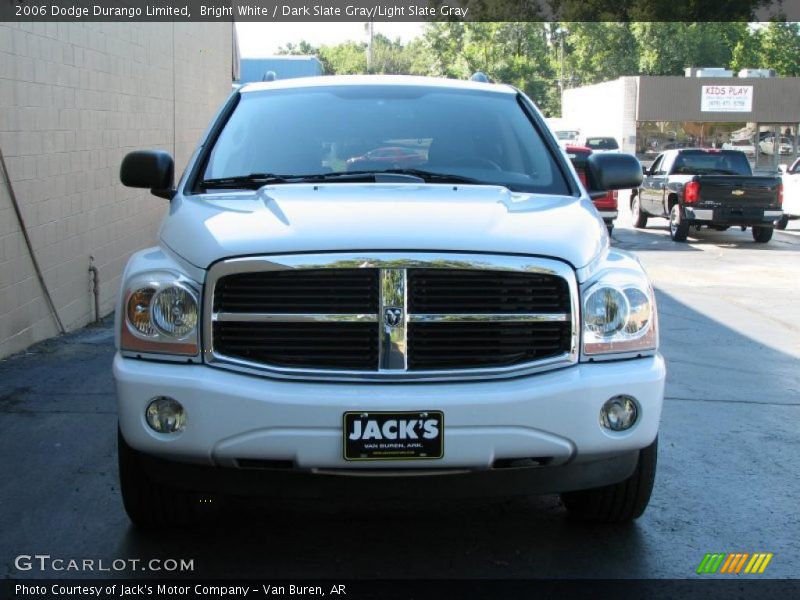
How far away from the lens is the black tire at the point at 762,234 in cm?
2041

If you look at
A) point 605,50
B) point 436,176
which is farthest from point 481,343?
point 605,50

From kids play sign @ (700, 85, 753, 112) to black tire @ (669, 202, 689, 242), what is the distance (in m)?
34.7

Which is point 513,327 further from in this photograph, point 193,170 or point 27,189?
point 27,189

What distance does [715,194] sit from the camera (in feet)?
64.4

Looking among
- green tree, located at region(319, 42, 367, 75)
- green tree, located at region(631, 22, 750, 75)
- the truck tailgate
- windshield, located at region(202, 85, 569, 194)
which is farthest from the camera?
green tree, located at region(319, 42, 367, 75)

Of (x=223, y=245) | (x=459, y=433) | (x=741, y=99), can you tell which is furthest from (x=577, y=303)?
(x=741, y=99)

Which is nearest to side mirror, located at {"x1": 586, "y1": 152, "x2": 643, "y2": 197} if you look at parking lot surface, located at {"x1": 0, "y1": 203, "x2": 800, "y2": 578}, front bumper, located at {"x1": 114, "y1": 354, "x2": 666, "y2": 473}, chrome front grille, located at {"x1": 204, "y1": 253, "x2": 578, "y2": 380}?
parking lot surface, located at {"x1": 0, "y1": 203, "x2": 800, "y2": 578}

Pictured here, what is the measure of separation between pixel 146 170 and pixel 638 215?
1962cm

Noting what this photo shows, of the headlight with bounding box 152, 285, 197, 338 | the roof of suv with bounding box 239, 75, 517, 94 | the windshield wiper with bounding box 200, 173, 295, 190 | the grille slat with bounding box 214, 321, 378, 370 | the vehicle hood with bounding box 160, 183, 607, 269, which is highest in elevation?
the roof of suv with bounding box 239, 75, 517, 94

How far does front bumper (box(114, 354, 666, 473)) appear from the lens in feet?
12.1

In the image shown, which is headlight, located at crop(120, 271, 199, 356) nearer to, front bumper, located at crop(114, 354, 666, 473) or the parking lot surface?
front bumper, located at crop(114, 354, 666, 473)

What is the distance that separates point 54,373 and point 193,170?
318 centimetres

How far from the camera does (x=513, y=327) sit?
153 inches

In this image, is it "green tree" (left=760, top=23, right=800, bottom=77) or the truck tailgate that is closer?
the truck tailgate
